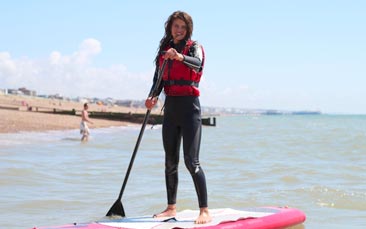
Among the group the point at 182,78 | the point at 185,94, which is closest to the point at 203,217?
the point at 185,94

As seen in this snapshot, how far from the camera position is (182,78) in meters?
4.69

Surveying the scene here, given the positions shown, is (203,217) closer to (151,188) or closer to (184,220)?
(184,220)

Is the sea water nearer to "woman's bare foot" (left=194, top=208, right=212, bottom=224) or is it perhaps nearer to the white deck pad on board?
the white deck pad on board

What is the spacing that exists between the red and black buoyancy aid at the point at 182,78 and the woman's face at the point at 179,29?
0.09m

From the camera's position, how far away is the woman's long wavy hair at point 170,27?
15.5 feet

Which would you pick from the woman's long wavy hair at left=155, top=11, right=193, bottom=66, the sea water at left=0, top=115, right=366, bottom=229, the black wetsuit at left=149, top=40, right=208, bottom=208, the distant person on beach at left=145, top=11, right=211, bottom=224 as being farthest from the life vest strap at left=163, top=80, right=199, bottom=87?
the sea water at left=0, top=115, right=366, bottom=229

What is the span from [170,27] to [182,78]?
0.50 metres

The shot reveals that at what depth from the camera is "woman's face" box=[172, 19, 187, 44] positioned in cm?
474

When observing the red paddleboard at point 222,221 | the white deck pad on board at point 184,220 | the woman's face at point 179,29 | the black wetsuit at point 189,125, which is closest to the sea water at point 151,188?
the red paddleboard at point 222,221

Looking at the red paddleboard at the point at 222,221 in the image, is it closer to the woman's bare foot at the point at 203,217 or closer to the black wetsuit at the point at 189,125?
the woman's bare foot at the point at 203,217

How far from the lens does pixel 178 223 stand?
4734 mm

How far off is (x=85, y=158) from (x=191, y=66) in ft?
29.7

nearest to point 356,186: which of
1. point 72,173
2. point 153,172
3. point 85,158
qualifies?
point 153,172

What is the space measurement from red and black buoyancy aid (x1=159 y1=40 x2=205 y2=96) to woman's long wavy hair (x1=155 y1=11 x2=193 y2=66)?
0.11 metres
